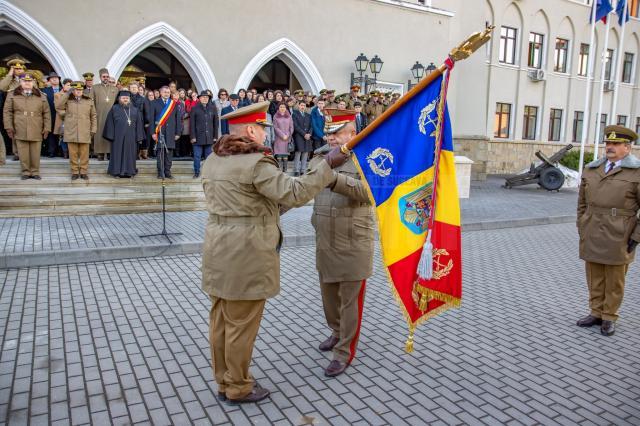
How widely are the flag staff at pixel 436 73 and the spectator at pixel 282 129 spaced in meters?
10.1

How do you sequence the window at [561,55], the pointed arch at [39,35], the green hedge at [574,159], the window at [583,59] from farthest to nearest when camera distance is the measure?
the window at [583,59], the window at [561,55], the green hedge at [574,159], the pointed arch at [39,35]

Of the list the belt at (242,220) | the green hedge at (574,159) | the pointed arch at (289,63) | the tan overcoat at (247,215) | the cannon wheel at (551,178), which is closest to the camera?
the tan overcoat at (247,215)

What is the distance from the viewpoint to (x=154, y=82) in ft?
66.0

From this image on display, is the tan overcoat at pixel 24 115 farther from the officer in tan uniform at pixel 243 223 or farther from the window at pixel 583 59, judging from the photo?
the window at pixel 583 59

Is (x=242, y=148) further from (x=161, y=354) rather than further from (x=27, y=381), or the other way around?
(x=27, y=381)

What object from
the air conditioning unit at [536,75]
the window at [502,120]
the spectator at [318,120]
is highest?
the air conditioning unit at [536,75]

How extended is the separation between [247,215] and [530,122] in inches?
1110

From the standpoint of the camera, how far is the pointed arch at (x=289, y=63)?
17.1 meters

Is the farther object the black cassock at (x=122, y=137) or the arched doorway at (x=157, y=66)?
the arched doorway at (x=157, y=66)

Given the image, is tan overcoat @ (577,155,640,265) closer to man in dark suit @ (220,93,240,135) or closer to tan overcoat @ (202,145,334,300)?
tan overcoat @ (202,145,334,300)

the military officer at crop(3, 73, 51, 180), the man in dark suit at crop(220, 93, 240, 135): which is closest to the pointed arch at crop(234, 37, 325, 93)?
the man in dark suit at crop(220, 93, 240, 135)

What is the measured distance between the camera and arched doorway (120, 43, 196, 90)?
19.2 metres

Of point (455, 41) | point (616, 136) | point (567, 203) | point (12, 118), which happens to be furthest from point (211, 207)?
point (455, 41)

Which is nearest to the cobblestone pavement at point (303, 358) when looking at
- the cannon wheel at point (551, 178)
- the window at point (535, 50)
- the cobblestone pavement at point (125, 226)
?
the cobblestone pavement at point (125, 226)
